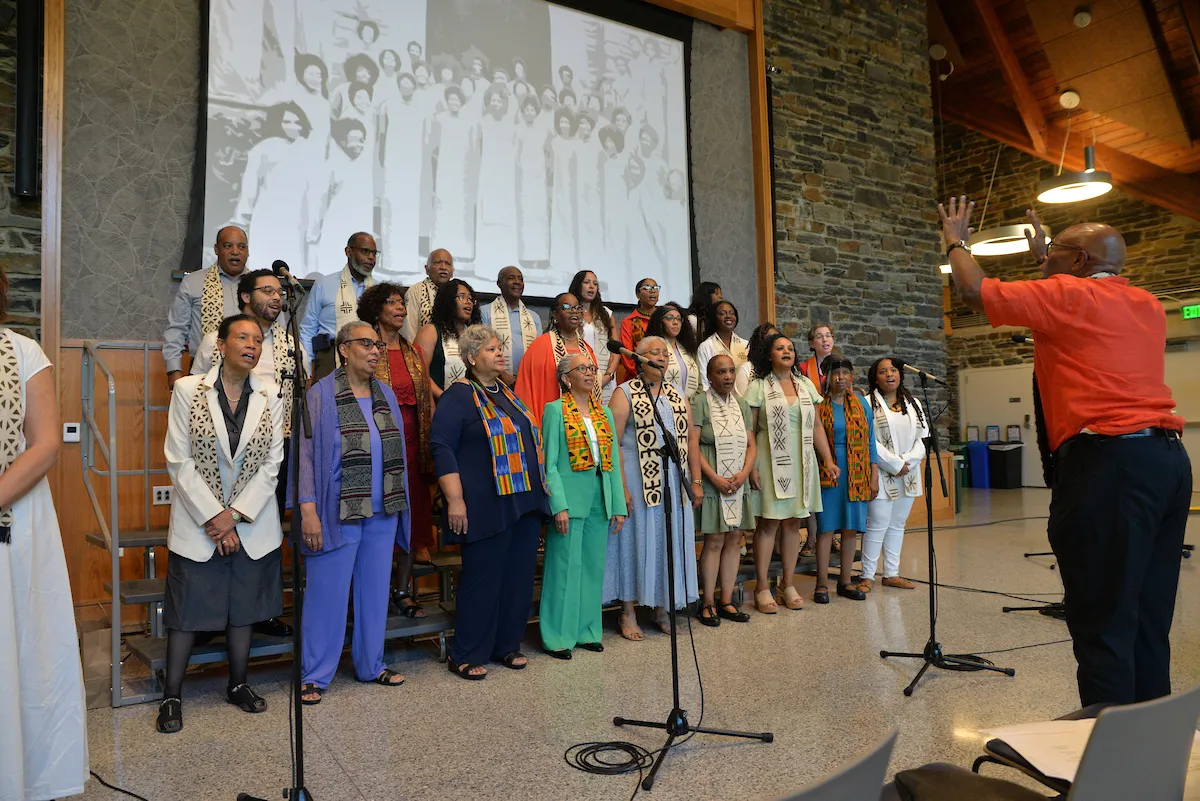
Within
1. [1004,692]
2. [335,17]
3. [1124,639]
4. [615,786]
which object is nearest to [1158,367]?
[1124,639]

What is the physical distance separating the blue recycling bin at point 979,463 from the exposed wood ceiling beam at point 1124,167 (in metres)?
4.34

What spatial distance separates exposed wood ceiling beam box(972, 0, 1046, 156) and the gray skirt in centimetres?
977

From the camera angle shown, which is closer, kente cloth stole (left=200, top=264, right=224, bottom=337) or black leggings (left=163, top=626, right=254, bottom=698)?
black leggings (left=163, top=626, right=254, bottom=698)

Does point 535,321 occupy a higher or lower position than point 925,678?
higher

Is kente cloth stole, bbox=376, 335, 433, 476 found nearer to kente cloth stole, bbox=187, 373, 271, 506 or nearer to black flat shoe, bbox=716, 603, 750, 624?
kente cloth stole, bbox=187, 373, 271, 506

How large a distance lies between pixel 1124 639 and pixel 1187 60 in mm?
9671

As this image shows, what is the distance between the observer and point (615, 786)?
100 inches

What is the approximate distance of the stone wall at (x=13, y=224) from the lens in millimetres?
4648

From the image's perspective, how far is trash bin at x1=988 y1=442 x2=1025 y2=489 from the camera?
13445 millimetres

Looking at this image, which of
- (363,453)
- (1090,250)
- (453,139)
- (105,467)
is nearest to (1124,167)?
(453,139)

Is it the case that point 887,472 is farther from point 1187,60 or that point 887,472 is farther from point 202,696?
point 1187,60

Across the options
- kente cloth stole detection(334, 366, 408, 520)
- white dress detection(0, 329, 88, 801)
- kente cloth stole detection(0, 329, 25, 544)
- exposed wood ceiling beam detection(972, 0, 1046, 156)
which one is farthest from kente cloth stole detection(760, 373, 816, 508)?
exposed wood ceiling beam detection(972, 0, 1046, 156)

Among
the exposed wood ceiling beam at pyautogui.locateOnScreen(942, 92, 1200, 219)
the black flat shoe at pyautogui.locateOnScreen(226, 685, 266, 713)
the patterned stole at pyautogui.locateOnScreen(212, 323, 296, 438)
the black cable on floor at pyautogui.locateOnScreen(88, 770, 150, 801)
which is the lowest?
the black cable on floor at pyautogui.locateOnScreen(88, 770, 150, 801)

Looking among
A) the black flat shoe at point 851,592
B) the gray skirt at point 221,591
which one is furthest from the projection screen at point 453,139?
the black flat shoe at point 851,592
